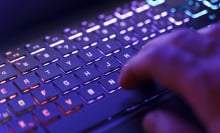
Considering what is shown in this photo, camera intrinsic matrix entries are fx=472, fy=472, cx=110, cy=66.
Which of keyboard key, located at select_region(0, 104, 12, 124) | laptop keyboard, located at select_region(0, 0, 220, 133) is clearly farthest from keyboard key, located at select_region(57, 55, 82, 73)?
keyboard key, located at select_region(0, 104, 12, 124)

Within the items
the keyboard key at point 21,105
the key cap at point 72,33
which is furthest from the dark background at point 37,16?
the keyboard key at point 21,105

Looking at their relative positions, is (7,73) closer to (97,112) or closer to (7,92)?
(7,92)

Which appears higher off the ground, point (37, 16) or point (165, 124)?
point (37, 16)

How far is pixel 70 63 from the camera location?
67 centimetres

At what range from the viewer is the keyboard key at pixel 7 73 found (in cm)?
65

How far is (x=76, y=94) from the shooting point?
0.62 metres

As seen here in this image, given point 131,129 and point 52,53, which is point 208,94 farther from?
point 52,53

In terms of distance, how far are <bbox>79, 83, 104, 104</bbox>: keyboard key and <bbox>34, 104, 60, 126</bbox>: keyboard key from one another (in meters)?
0.04

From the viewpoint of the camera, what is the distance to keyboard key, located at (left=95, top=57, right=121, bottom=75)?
66cm

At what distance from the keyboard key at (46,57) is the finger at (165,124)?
18cm

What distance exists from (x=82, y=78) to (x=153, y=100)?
102mm

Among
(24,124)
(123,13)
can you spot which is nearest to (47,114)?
(24,124)

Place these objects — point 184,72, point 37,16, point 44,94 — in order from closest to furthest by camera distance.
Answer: point 184,72, point 44,94, point 37,16

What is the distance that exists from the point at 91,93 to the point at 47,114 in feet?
0.22
